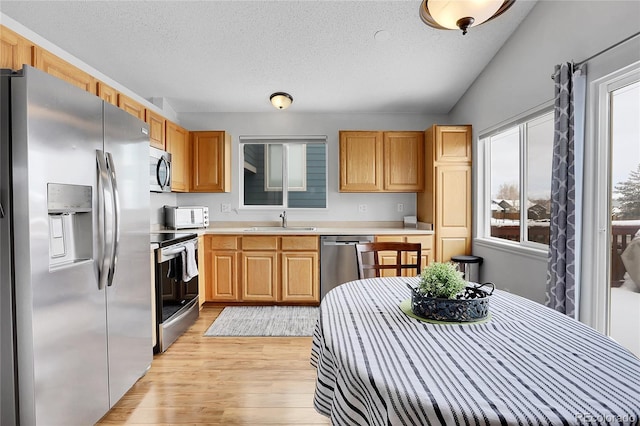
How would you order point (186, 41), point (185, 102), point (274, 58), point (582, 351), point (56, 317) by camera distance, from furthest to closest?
1. point (185, 102)
2. point (274, 58)
3. point (186, 41)
4. point (56, 317)
5. point (582, 351)

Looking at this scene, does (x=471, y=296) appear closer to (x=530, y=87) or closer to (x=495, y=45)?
(x=530, y=87)

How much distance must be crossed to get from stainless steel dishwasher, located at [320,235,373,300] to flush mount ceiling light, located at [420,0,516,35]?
2598 millimetres

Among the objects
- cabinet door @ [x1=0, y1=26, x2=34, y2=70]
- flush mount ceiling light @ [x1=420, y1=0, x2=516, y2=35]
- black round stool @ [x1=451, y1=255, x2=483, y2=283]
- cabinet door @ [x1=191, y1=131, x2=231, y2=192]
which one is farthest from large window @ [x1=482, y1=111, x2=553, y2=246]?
cabinet door @ [x1=0, y1=26, x2=34, y2=70]

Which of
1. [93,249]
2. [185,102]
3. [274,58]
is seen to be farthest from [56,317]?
[185,102]

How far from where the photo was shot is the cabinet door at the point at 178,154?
3.63 m

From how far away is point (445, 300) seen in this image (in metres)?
Result: 1.19

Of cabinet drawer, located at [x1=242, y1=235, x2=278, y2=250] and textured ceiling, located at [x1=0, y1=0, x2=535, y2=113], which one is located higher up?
textured ceiling, located at [x1=0, y1=0, x2=535, y2=113]

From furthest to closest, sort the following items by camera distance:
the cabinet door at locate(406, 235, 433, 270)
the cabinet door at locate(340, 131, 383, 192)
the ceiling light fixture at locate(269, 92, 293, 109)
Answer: the cabinet door at locate(340, 131, 383, 192)
the cabinet door at locate(406, 235, 433, 270)
the ceiling light fixture at locate(269, 92, 293, 109)

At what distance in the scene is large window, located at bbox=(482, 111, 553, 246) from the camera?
278 centimetres

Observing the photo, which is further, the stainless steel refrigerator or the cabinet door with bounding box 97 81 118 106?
the cabinet door with bounding box 97 81 118 106

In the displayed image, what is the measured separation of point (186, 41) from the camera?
2.94 m

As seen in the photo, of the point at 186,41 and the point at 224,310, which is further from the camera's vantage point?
the point at 224,310

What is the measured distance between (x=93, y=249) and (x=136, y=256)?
0.41 meters

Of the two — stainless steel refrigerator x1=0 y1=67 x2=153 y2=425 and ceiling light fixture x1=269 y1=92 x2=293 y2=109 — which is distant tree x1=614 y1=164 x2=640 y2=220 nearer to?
ceiling light fixture x1=269 y1=92 x2=293 y2=109
